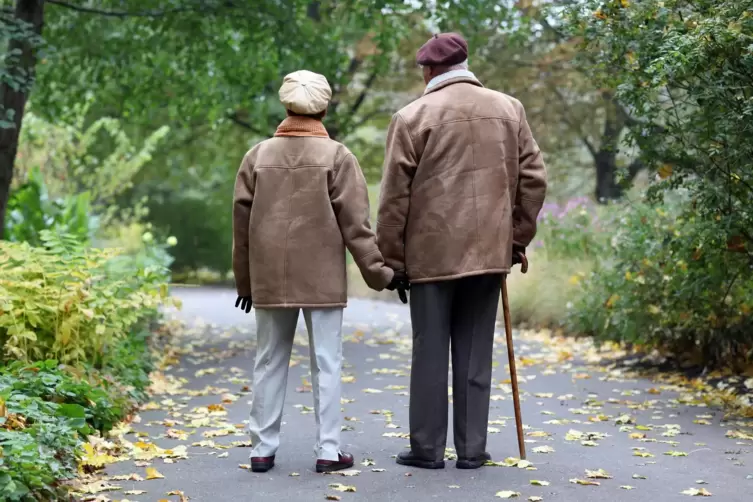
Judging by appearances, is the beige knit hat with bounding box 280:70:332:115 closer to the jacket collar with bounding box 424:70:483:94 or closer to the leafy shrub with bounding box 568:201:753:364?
the jacket collar with bounding box 424:70:483:94

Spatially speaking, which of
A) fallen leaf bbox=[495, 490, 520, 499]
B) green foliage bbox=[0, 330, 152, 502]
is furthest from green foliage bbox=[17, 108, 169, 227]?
fallen leaf bbox=[495, 490, 520, 499]

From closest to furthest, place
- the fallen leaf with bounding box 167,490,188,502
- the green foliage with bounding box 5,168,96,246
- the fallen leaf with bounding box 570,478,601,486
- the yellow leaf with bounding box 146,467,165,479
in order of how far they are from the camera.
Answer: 1. the fallen leaf with bounding box 167,490,188,502
2. the fallen leaf with bounding box 570,478,601,486
3. the yellow leaf with bounding box 146,467,165,479
4. the green foliage with bounding box 5,168,96,246

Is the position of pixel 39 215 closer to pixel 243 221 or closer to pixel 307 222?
pixel 243 221

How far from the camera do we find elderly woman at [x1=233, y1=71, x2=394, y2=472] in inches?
211

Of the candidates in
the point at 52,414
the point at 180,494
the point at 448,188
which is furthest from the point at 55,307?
the point at 448,188

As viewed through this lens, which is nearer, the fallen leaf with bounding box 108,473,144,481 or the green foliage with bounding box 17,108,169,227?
the fallen leaf with bounding box 108,473,144,481

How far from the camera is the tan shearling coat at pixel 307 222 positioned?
17.6 ft

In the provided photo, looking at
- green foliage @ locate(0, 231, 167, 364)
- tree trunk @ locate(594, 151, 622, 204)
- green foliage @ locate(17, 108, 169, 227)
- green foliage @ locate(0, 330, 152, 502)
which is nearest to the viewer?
green foliage @ locate(0, 330, 152, 502)

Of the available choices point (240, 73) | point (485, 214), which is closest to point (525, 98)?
point (240, 73)

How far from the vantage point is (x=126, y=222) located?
80.9 feet

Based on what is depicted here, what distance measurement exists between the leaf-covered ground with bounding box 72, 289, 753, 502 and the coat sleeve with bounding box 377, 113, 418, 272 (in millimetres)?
1225

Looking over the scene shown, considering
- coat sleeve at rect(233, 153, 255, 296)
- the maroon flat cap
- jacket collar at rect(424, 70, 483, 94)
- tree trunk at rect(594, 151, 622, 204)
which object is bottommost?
coat sleeve at rect(233, 153, 255, 296)

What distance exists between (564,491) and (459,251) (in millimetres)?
1317

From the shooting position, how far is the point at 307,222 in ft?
17.7
